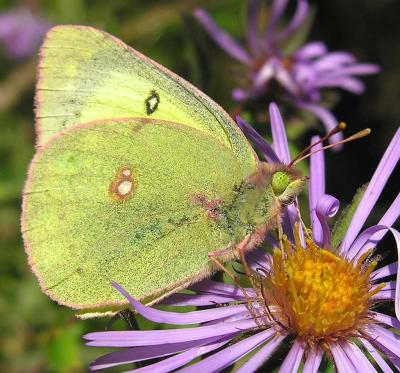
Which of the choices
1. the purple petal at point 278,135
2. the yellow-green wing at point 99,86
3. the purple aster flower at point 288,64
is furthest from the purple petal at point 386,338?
the purple aster flower at point 288,64

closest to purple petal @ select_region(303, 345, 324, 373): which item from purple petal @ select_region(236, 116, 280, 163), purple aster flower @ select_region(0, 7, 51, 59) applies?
purple petal @ select_region(236, 116, 280, 163)

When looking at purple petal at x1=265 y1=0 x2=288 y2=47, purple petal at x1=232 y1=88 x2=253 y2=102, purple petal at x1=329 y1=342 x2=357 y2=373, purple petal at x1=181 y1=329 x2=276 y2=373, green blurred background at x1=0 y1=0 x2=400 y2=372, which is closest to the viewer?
purple petal at x1=181 y1=329 x2=276 y2=373

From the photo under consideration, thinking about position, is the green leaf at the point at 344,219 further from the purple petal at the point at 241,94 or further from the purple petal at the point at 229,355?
the purple petal at the point at 241,94

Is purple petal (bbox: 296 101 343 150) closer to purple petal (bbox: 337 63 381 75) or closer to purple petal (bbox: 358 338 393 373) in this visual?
purple petal (bbox: 337 63 381 75)

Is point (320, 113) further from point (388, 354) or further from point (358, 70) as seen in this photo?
point (388, 354)

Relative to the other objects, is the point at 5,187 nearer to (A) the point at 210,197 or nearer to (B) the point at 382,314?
(A) the point at 210,197

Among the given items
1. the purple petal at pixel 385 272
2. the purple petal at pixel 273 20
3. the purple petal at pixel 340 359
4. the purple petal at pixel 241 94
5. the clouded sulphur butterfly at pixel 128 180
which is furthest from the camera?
the purple petal at pixel 273 20
